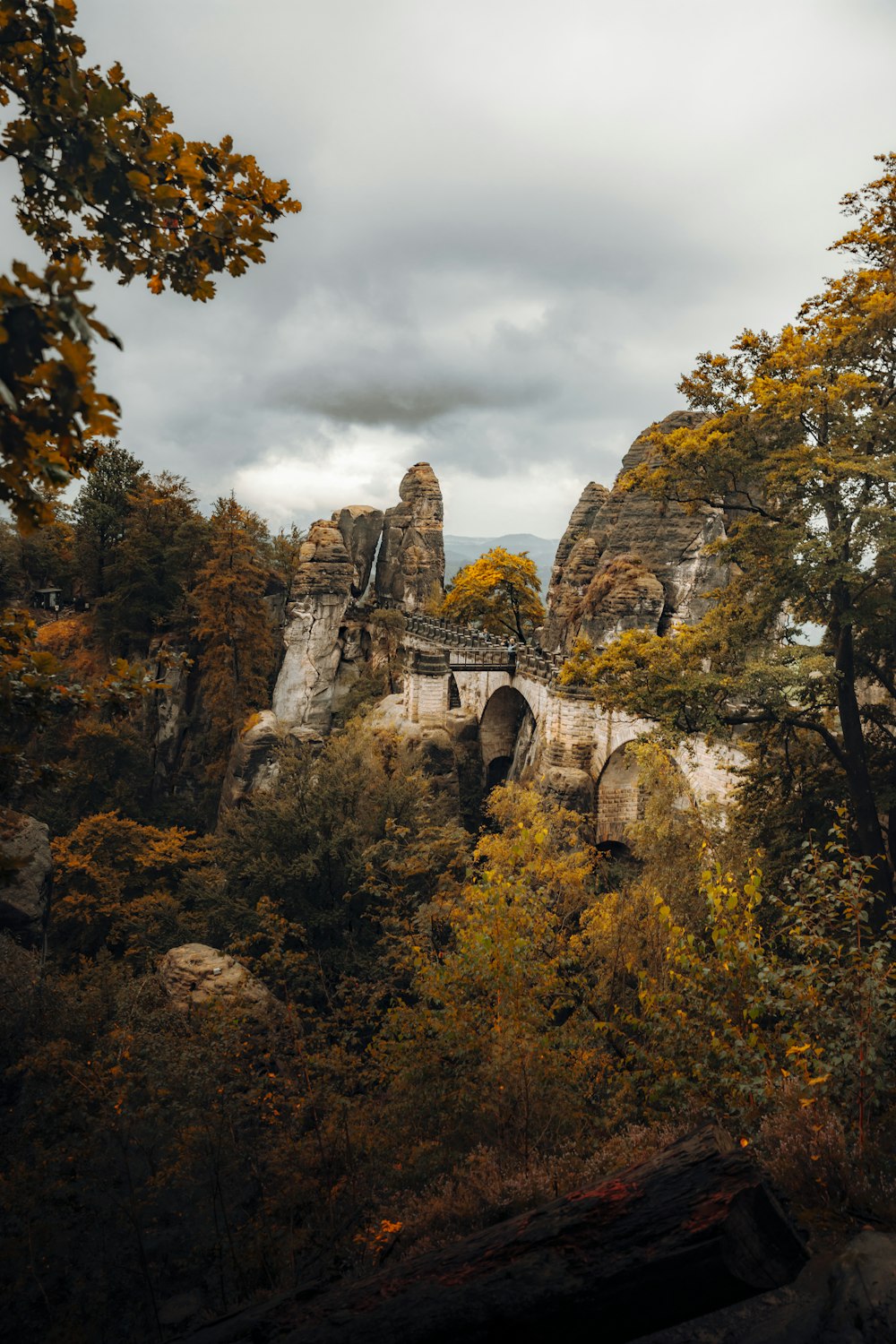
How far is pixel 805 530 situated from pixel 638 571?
59.8 feet

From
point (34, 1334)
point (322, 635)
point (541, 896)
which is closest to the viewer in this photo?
point (34, 1334)

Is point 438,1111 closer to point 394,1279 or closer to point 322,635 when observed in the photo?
point 394,1279

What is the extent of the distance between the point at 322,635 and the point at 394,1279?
29.5 metres

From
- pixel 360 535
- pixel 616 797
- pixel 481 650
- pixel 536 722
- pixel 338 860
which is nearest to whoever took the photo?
pixel 338 860

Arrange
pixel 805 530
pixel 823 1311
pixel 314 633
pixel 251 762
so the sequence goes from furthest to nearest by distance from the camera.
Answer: pixel 314 633 → pixel 251 762 → pixel 805 530 → pixel 823 1311

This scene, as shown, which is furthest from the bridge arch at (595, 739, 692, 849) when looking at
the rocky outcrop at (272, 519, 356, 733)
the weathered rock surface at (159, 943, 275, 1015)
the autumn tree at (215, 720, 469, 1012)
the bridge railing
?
the rocky outcrop at (272, 519, 356, 733)

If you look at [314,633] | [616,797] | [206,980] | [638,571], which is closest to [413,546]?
[314,633]

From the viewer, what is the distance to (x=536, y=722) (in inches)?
1105

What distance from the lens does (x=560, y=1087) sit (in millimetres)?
8703

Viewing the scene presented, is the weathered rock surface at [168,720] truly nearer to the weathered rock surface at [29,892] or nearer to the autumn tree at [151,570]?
the autumn tree at [151,570]

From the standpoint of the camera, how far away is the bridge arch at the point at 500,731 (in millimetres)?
32344

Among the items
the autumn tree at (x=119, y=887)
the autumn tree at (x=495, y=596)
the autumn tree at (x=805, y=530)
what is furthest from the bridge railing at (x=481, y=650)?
the autumn tree at (x=805, y=530)

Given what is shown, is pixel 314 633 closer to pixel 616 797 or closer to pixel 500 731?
pixel 500 731

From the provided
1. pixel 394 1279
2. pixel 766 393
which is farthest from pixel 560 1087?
pixel 766 393
